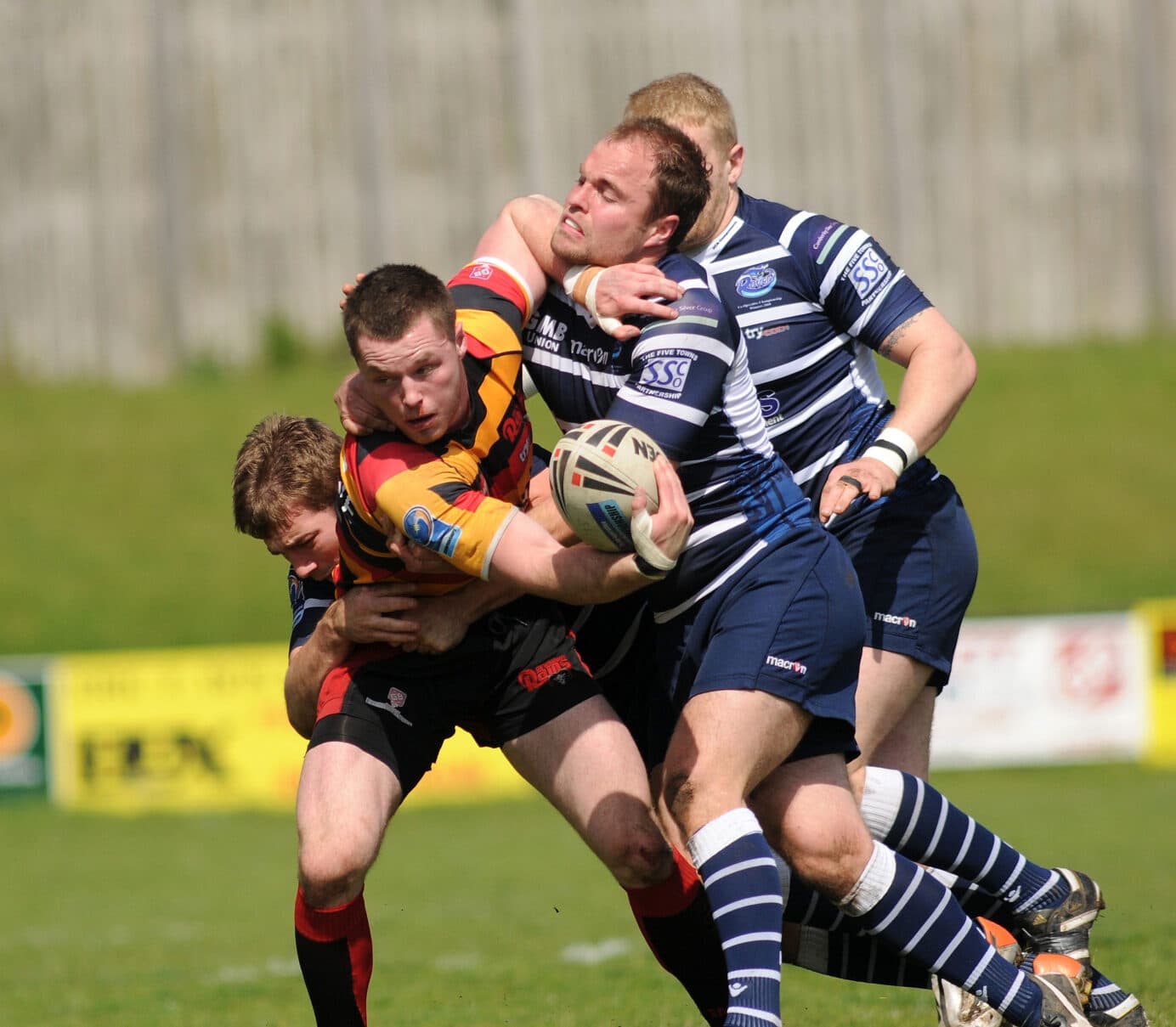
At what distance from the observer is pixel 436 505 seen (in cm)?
393

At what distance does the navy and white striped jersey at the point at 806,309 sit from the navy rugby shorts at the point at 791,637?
19.9 inches

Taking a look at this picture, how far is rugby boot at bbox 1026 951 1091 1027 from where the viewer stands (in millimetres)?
4336

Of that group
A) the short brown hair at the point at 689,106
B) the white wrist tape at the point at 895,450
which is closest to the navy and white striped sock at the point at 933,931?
the white wrist tape at the point at 895,450

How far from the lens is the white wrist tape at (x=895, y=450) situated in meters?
4.21

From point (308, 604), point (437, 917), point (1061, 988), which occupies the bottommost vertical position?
point (437, 917)

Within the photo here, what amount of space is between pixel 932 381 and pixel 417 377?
1.45 m

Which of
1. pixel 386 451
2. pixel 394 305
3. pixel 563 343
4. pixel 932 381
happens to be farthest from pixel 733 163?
pixel 386 451

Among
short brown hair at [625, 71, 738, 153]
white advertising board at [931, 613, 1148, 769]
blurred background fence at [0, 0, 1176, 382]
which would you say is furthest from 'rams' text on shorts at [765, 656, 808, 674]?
blurred background fence at [0, 0, 1176, 382]

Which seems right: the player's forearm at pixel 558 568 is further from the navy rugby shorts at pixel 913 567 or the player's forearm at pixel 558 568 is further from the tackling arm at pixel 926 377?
the navy rugby shorts at pixel 913 567

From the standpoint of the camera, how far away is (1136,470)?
18.2 meters

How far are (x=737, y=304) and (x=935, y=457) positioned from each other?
14.0 m

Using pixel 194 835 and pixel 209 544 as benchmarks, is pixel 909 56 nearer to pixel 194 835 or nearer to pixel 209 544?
Result: pixel 209 544

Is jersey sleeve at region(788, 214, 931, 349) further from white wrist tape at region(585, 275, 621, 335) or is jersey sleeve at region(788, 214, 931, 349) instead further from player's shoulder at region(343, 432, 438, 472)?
player's shoulder at region(343, 432, 438, 472)

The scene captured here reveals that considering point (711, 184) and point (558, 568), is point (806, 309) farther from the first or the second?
point (558, 568)
